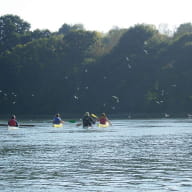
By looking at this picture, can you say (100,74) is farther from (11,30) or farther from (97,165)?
(97,165)

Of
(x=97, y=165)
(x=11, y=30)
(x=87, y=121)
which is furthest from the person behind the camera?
(x=11, y=30)

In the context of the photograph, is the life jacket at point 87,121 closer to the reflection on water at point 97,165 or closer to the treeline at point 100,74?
the reflection on water at point 97,165

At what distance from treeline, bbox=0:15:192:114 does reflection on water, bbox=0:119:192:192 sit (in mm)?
74556

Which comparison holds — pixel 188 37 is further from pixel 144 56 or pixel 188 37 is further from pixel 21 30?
pixel 21 30

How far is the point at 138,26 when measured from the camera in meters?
138

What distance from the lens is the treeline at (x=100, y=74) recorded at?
125 metres

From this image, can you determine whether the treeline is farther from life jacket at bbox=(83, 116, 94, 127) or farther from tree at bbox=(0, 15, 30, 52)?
life jacket at bbox=(83, 116, 94, 127)

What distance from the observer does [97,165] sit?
34.1 meters

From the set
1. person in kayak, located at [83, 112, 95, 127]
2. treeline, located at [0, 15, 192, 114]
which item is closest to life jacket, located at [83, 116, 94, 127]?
person in kayak, located at [83, 112, 95, 127]

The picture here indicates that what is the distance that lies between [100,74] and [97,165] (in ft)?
344

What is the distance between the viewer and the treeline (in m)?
125

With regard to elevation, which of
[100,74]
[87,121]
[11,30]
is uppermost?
[11,30]

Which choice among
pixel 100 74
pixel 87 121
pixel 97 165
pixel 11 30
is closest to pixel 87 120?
pixel 87 121

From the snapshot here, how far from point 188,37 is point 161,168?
9897 cm
